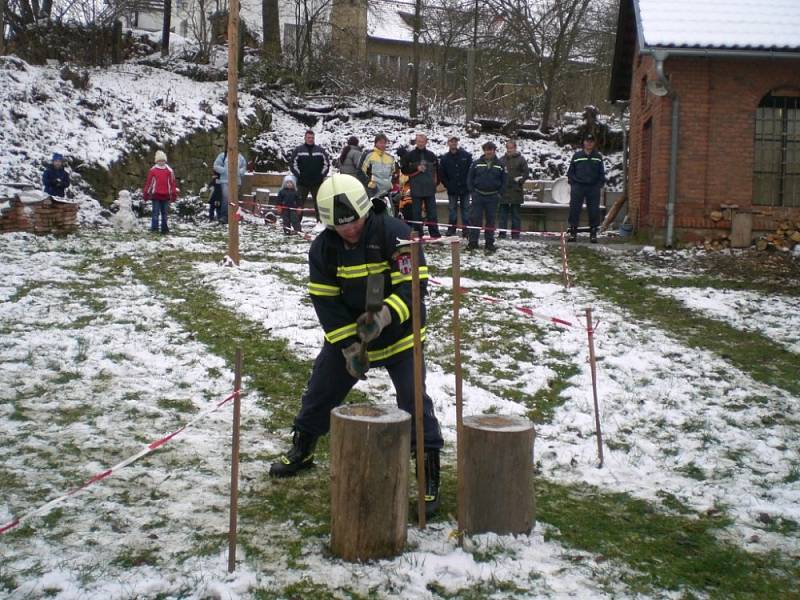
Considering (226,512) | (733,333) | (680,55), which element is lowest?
(226,512)

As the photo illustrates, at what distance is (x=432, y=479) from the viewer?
179 inches

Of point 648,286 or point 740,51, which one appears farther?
point 740,51

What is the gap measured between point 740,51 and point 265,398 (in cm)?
1186

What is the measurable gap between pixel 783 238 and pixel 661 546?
1227 centimetres

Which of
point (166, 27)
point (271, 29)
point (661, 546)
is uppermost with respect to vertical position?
point (271, 29)

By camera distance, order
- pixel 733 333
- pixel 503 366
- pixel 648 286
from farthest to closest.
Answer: pixel 648 286, pixel 733 333, pixel 503 366

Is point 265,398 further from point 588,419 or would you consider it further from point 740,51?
point 740,51

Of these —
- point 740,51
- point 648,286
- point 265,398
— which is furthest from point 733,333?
point 740,51

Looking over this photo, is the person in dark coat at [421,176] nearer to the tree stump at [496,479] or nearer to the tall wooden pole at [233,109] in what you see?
the tall wooden pole at [233,109]

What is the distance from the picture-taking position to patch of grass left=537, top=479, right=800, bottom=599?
3854 millimetres

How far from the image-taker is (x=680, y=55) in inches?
590

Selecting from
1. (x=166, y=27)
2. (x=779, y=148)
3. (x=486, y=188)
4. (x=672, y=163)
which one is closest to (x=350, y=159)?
(x=486, y=188)

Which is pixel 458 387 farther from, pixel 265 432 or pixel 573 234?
pixel 573 234

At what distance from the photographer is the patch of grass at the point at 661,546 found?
12.6ft
